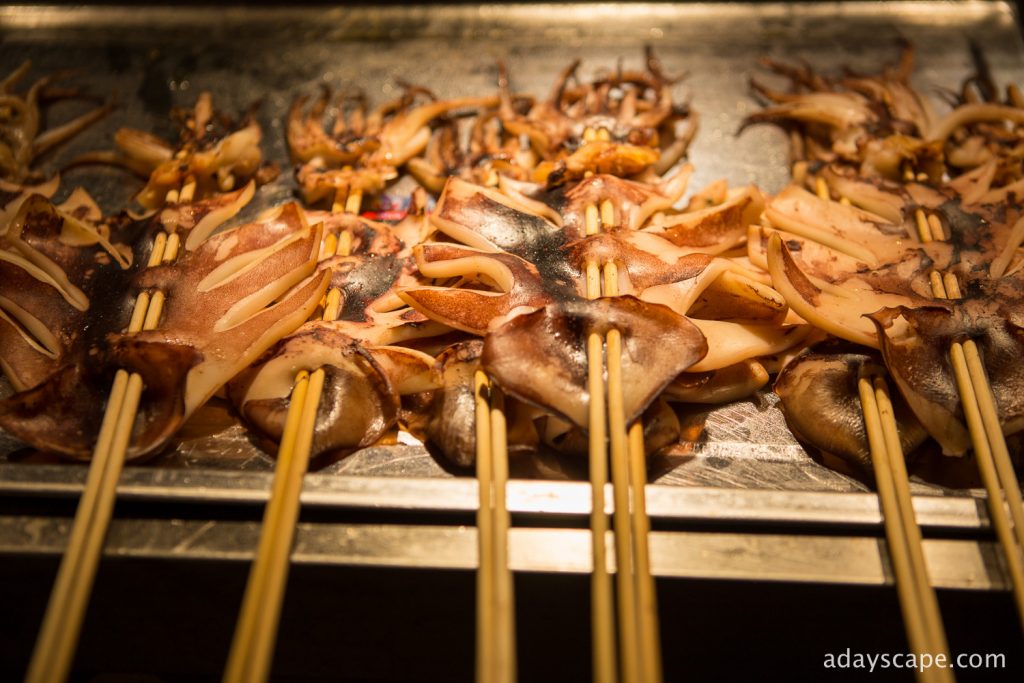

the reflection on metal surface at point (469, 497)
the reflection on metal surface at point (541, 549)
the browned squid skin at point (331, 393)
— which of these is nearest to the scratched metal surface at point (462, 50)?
the browned squid skin at point (331, 393)

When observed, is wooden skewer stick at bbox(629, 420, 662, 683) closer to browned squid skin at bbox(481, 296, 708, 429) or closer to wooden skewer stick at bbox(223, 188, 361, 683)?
browned squid skin at bbox(481, 296, 708, 429)

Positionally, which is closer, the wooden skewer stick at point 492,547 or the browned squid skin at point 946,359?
the wooden skewer stick at point 492,547

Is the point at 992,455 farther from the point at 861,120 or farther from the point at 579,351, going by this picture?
the point at 861,120

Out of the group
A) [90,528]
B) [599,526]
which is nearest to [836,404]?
[599,526]

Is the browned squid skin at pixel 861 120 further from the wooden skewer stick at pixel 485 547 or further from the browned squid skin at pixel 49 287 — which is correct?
the browned squid skin at pixel 49 287

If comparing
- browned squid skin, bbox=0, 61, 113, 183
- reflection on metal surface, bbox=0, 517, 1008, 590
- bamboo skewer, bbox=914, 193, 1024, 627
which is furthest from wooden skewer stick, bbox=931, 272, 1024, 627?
browned squid skin, bbox=0, 61, 113, 183

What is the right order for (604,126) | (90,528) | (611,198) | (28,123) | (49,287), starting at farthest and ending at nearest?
(28,123) → (604,126) → (611,198) → (49,287) → (90,528)
